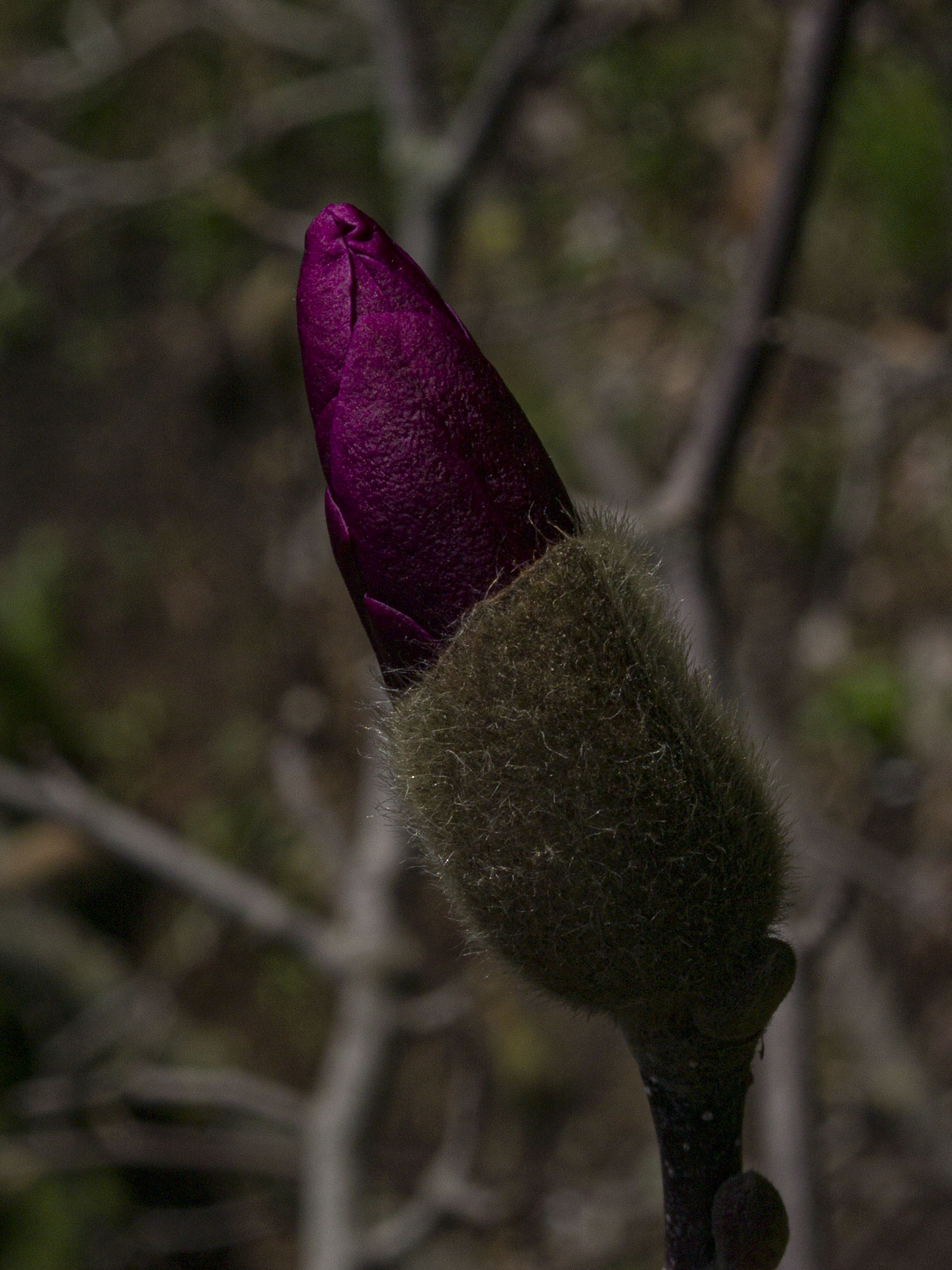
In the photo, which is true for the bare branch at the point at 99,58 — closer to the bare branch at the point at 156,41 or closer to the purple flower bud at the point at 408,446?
the bare branch at the point at 156,41

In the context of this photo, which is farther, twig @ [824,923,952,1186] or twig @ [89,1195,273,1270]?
twig @ [89,1195,273,1270]

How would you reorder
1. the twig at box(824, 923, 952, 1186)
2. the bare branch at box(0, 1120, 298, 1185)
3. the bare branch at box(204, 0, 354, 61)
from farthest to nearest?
the bare branch at box(204, 0, 354, 61) → the bare branch at box(0, 1120, 298, 1185) → the twig at box(824, 923, 952, 1186)

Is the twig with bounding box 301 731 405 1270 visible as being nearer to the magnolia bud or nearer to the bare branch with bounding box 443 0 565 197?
the bare branch with bounding box 443 0 565 197

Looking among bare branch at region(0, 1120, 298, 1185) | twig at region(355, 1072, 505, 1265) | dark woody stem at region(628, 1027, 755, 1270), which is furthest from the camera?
bare branch at region(0, 1120, 298, 1185)

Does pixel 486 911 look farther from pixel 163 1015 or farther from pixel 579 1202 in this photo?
pixel 163 1015

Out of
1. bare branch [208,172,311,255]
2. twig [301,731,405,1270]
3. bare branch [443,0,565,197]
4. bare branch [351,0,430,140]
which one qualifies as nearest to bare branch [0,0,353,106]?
bare branch [208,172,311,255]

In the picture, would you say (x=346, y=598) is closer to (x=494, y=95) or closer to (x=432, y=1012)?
(x=432, y=1012)
